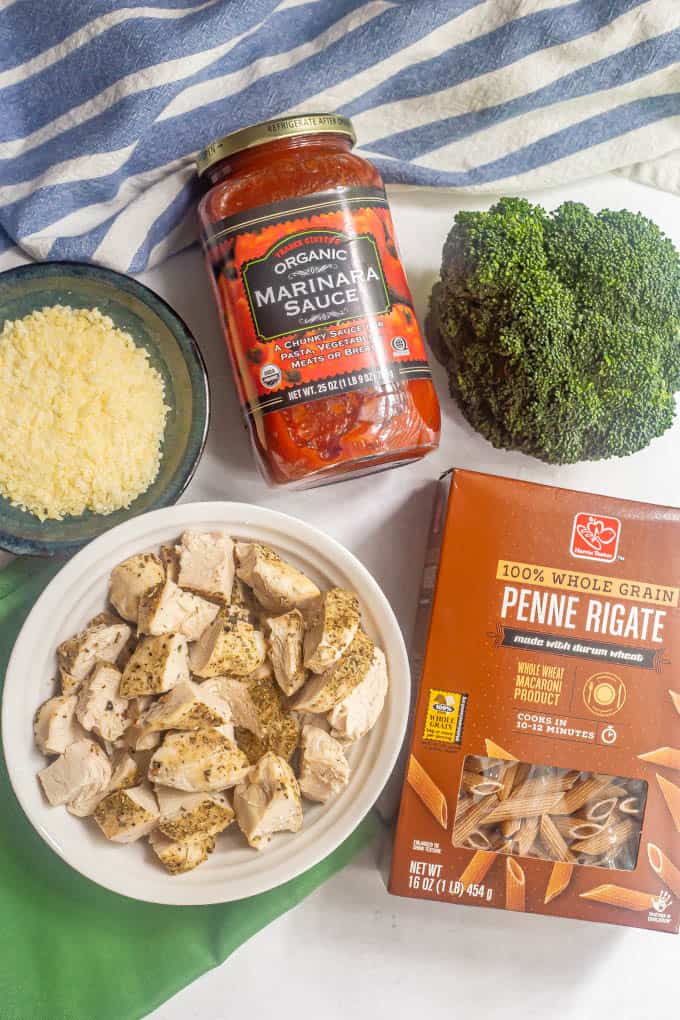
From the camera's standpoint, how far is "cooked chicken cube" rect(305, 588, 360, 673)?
47.8 inches

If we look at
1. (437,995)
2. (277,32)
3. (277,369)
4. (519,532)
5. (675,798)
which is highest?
(277,32)

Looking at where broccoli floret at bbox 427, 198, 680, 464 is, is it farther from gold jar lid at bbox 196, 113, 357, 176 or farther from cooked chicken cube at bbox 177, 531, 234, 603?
cooked chicken cube at bbox 177, 531, 234, 603

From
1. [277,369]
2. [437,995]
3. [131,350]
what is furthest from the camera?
[437,995]

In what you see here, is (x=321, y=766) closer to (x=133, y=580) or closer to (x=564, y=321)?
(x=133, y=580)

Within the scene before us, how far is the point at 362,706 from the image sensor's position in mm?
1251

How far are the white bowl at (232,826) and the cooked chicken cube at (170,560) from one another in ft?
0.06

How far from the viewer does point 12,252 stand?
1.43 meters

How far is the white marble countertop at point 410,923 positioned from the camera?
4.89 feet

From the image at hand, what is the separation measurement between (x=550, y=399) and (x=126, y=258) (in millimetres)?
718

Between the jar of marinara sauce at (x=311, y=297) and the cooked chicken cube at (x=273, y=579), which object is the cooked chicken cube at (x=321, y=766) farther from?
the jar of marinara sauce at (x=311, y=297)

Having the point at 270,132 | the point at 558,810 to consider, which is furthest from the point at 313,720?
the point at 270,132

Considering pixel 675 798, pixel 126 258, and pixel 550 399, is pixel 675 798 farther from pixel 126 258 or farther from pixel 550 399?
pixel 126 258

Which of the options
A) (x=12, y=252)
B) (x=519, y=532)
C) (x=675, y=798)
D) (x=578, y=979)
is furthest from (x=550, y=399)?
(x=578, y=979)

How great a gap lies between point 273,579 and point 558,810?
0.57 metres
